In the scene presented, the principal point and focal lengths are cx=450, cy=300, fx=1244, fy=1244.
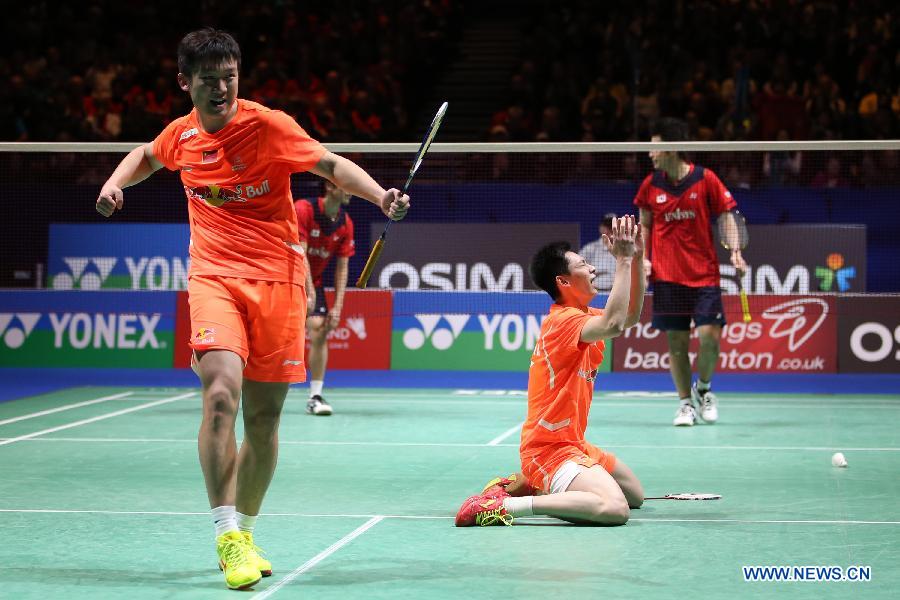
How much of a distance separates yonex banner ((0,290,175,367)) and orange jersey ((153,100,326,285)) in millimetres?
9300

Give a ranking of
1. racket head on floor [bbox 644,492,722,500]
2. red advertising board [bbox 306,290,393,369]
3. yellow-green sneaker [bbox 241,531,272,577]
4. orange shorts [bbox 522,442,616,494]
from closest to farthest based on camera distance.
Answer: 1. yellow-green sneaker [bbox 241,531,272,577]
2. orange shorts [bbox 522,442,616,494]
3. racket head on floor [bbox 644,492,722,500]
4. red advertising board [bbox 306,290,393,369]

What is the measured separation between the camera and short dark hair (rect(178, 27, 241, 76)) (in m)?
4.66

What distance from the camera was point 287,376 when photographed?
15.6 feet

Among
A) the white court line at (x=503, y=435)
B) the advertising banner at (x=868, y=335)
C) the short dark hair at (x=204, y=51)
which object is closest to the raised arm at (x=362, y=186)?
the short dark hair at (x=204, y=51)

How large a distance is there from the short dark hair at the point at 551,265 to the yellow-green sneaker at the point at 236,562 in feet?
6.63

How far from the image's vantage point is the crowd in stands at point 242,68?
676 inches

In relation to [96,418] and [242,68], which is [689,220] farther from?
[242,68]

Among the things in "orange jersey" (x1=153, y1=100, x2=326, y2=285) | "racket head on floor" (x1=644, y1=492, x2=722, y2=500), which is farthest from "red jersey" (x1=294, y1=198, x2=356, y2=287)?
"orange jersey" (x1=153, y1=100, x2=326, y2=285)

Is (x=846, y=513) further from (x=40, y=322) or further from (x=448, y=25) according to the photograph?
(x=448, y=25)

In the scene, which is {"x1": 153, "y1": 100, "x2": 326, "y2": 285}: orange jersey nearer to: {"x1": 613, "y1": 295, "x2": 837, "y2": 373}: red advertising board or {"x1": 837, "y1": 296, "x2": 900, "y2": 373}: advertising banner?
{"x1": 613, "y1": 295, "x2": 837, "y2": 373}: red advertising board

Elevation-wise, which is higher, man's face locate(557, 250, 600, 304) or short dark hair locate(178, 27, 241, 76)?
short dark hair locate(178, 27, 241, 76)

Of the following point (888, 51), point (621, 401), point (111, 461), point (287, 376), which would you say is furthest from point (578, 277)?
point (888, 51)

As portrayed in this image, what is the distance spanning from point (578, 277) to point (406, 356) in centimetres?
818

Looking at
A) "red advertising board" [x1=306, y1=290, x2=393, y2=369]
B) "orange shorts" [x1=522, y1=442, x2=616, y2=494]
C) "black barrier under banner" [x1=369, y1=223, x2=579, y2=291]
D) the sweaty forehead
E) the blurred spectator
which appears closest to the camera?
the sweaty forehead
